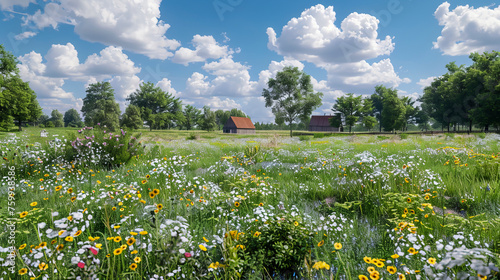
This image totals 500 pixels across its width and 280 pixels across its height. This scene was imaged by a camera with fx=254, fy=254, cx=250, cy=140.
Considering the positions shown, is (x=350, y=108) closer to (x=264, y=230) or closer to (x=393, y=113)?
(x=393, y=113)

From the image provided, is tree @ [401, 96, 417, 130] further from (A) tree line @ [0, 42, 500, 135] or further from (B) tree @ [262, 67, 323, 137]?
(B) tree @ [262, 67, 323, 137]

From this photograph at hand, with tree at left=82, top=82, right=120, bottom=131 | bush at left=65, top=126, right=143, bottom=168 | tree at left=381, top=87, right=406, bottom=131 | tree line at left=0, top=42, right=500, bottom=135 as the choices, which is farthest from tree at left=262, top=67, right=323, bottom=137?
bush at left=65, top=126, right=143, bottom=168

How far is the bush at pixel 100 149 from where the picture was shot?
7598mm

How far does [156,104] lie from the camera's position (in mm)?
72188

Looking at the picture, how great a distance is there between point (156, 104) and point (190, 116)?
66.7 ft

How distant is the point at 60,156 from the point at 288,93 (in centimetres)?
5161

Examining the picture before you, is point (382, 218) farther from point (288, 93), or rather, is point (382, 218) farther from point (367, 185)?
point (288, 93)

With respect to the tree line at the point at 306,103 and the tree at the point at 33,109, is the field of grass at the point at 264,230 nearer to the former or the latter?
the tree line at the point at 306,103

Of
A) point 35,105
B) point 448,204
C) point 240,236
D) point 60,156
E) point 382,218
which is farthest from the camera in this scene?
point 35,105

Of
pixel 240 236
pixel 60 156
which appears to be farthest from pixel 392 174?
pixel 60 156

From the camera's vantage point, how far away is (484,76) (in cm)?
3684

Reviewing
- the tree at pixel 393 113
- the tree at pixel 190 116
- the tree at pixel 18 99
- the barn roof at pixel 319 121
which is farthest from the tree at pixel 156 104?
the tree at pixel 393 113

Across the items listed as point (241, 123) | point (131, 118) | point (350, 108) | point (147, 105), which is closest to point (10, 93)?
point (131, 118)

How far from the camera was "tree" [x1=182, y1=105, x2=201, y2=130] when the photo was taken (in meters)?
91.2
